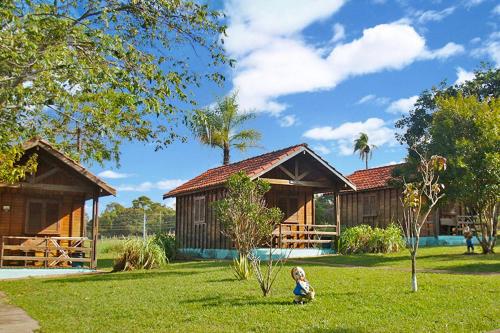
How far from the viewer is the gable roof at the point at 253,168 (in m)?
21.7

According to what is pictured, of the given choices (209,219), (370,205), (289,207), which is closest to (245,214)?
(209,219)

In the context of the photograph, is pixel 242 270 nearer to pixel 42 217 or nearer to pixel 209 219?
pixel 42 217

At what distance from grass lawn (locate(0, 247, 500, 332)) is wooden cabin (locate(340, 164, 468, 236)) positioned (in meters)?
13.3

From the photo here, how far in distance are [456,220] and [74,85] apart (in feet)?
78.8

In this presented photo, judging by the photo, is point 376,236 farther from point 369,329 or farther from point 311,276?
point 369,329

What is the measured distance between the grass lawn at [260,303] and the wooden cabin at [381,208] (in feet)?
43.8

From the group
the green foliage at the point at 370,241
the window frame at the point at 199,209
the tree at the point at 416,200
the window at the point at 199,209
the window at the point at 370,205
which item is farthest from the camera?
the window at the point at 370,205

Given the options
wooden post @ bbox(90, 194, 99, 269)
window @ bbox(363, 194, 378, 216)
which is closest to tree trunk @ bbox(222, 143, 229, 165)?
window @ bbox(363, 194, 378, 216)

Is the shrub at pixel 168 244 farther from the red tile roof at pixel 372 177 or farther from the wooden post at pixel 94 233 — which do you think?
the red tile roof at pixel 372 177

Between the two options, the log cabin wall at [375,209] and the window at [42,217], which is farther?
the log cabin wall at [375,209]

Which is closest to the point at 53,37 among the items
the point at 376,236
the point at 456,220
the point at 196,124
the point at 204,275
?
the point at 196,124

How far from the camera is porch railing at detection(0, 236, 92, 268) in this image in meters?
18.1

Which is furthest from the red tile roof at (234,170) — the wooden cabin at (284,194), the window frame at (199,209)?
the window frame at (199,209)

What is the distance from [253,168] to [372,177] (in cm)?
1218
